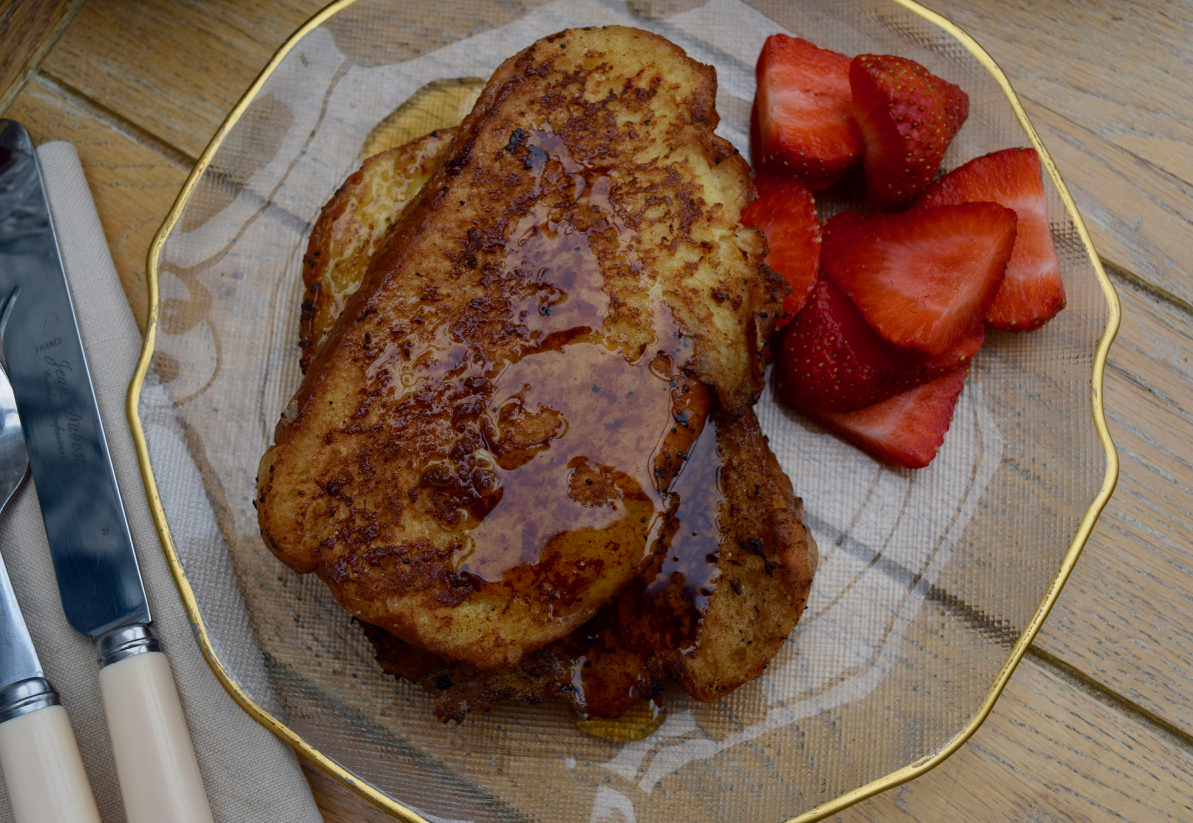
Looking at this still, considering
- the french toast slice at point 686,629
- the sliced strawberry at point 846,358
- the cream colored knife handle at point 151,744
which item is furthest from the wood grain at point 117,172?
the sliced strawberry at point 846,358

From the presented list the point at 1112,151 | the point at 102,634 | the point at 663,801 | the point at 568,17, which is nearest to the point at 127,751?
the point at 102,634

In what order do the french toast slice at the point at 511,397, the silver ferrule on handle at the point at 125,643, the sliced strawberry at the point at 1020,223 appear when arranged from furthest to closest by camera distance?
the sliced strawberry at the point at 1020,223 → the silver ferrule on handle at the point at 125,643 → the french toast slice at the point at 511,397

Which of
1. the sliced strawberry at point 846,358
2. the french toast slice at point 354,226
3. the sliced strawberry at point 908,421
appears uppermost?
the french toast slice at point 354,226

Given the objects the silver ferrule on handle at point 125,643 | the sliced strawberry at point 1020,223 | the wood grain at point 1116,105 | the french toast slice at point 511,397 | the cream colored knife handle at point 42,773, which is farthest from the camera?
the wood grain at point 1116,105

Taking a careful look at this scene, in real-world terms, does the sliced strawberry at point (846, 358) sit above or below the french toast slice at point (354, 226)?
below

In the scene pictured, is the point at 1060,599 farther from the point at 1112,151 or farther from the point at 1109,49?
the point at 1109,49

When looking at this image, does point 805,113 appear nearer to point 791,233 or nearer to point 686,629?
point 791,233

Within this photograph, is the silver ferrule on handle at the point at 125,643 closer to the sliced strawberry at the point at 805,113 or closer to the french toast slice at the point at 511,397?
the french toast slice at the point at 511,397
